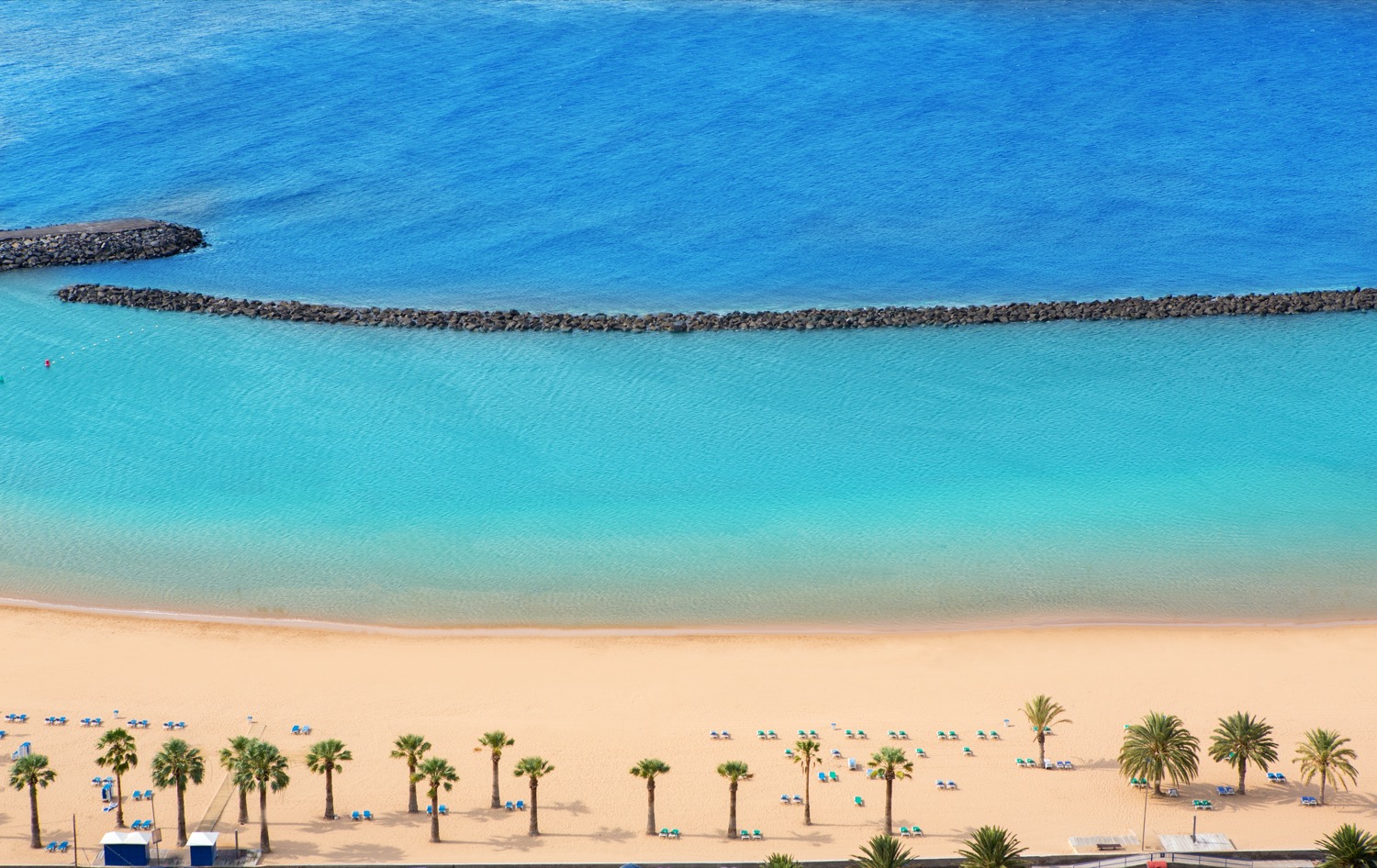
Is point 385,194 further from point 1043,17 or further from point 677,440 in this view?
point 1043,17

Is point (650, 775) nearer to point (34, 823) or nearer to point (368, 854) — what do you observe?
point (368, 854)

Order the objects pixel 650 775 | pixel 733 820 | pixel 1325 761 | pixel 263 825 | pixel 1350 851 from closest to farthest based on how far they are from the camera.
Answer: pixel 1350 851, pixel 263 825, pixel 650 775, pixel 733 820, pixel 1325 761

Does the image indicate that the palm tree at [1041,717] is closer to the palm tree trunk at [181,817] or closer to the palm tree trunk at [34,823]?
the palm tree trunk at [181,817]

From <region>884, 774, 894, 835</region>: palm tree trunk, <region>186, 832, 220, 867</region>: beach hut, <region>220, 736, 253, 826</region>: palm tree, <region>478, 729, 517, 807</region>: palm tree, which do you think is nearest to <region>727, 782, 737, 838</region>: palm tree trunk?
<region>884, 774, 894, 835</region>: palm tree trunk

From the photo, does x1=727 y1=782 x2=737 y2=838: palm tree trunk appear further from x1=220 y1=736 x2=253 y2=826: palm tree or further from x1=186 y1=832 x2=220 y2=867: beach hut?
x1=186 y1=832 x2=220 y2=867: beach hut

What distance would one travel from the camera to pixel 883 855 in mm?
33344

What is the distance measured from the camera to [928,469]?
59.0 metres

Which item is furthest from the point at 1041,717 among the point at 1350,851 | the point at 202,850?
the point at 202,850

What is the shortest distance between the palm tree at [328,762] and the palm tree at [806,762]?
12148 millimetres

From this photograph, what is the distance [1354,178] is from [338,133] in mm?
72463

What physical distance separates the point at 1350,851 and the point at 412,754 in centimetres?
2371

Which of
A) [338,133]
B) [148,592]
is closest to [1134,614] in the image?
[148,592]

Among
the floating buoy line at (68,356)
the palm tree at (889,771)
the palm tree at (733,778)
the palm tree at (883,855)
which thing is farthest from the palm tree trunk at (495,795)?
the floating buoy line at (68,356)

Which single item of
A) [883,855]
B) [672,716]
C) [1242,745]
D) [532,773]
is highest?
[672,716]
